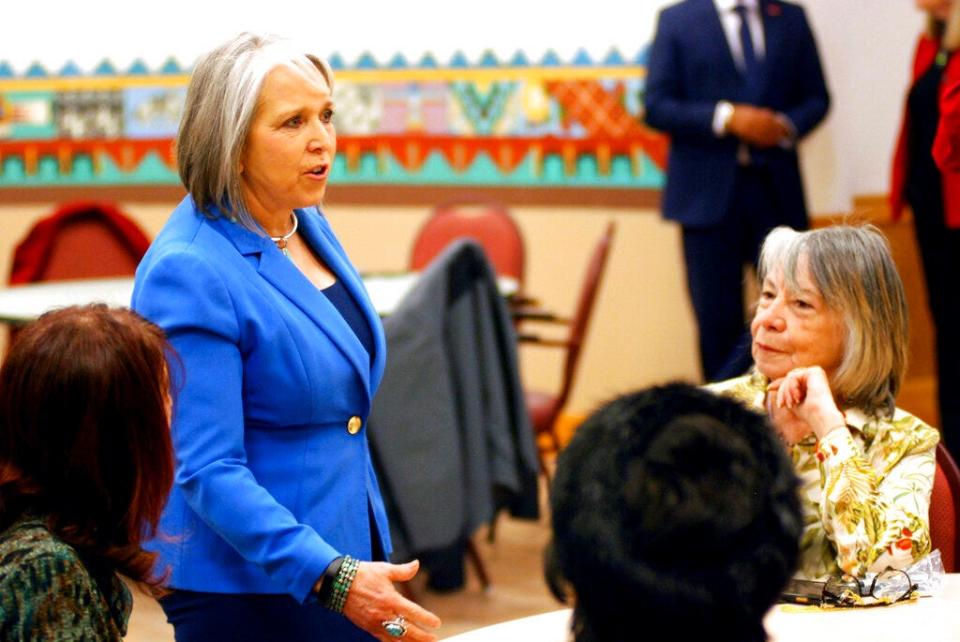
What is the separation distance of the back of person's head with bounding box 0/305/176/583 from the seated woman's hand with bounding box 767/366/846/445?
96 centimetres

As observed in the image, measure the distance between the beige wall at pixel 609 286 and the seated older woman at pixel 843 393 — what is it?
364 centimetres

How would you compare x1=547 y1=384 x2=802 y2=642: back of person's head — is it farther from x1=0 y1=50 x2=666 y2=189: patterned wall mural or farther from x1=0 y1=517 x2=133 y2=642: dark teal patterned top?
x1=0 y1=50 x2=666 y2=189: patterned wall mural

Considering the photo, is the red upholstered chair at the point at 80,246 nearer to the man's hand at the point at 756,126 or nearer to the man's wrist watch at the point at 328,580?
the man's hand at the point at 756,126

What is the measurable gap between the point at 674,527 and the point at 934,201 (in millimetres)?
3758

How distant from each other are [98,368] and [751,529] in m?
0.75

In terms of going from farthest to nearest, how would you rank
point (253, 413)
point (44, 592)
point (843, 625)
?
point (253, 413), point (843, 625), point (44, 592)

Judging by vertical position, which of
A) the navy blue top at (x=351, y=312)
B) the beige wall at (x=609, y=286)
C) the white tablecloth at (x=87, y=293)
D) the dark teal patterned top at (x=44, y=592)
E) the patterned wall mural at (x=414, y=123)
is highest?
the navy blue top at (x=351, y=312)

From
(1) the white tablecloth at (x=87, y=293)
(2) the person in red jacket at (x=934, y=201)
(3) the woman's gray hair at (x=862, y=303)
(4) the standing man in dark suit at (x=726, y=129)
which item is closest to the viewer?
(3) the woman's gray hair at (x=862, y=303)

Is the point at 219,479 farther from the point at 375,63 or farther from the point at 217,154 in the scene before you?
the point at 375,63

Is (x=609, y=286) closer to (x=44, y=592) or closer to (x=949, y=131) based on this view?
(x=949, y=131)

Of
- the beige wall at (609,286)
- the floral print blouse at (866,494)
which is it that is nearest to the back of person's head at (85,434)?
the floral print blouse at (866,494)

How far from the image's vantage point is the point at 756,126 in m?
4.88

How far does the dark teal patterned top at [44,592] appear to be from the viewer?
1.46 metres

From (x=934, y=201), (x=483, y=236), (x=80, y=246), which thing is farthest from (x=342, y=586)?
(x=80, y=246)
